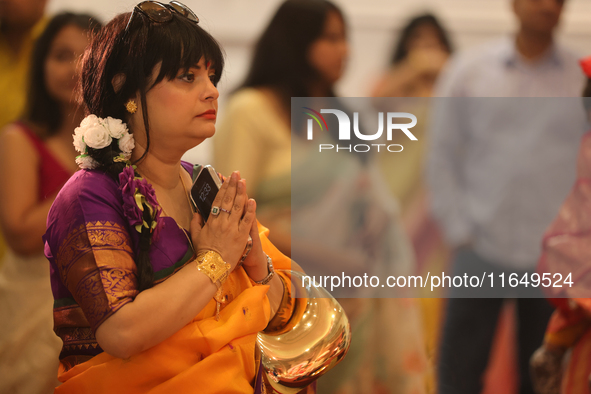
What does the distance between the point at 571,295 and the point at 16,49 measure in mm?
2483

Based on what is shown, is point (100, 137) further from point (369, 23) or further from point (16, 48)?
point (369, 23)

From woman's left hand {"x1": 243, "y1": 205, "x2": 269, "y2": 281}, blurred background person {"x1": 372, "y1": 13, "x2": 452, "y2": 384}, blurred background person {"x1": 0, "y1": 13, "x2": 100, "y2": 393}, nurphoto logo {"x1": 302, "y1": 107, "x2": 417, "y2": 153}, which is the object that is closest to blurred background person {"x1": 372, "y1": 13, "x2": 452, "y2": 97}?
blurred background person {"x1": 372, "y1": 13, "x2": 452, "y2": 384}

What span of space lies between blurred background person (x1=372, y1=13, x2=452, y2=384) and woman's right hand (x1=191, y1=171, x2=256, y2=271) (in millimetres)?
1512

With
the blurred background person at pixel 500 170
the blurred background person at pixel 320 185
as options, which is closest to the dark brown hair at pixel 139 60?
the blurred background person at pixel 320 185

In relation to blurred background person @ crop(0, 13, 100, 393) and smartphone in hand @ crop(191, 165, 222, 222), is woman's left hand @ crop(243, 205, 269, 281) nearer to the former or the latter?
smartphone in hand @ crop(191, 165, 222, 222)

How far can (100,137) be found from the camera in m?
1.17

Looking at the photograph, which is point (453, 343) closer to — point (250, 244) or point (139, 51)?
point (250, 244)

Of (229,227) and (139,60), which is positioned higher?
(139,60)

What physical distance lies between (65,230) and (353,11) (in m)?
1.83

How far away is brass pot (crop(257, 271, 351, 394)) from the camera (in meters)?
1.21

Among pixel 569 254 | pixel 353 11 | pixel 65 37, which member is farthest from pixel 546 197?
pixel 65 37

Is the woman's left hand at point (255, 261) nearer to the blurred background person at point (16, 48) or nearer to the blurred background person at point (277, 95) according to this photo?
the blurred background person at point (277, 95)

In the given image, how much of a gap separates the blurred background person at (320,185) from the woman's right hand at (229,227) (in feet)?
3.81

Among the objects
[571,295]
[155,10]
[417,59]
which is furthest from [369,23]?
[155,10]
